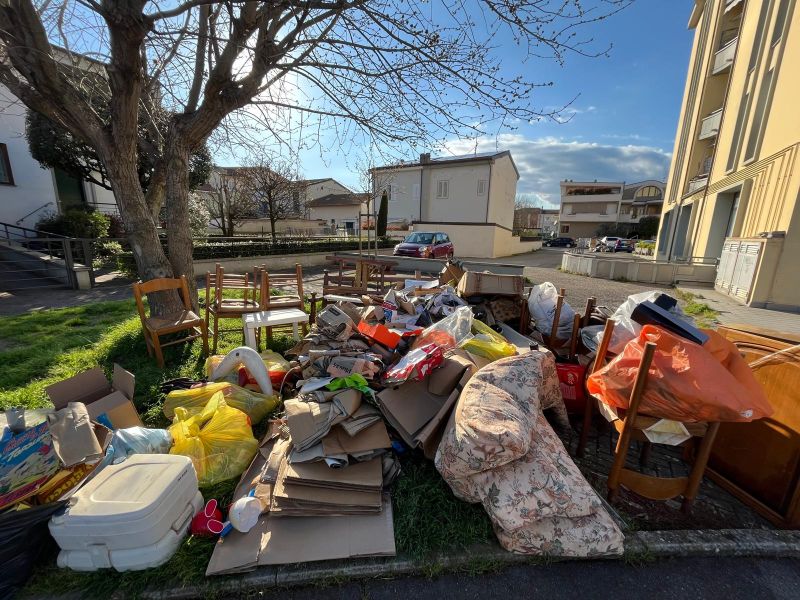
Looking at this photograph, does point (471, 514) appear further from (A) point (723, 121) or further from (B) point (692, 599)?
(A) point (723, 121)

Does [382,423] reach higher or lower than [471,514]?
higher

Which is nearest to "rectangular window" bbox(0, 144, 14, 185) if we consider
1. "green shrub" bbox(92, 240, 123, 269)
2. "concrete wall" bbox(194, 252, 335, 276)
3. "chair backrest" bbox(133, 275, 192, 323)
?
"green shrub" bbox(92, 240, 123, 269)

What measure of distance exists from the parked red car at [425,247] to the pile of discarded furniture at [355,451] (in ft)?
38.8

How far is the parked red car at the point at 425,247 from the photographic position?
1440cm

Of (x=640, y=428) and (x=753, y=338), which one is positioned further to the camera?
(x=753, y=338)

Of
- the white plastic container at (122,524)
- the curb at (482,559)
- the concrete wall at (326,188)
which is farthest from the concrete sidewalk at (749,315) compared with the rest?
the concrete wall at (326,188)

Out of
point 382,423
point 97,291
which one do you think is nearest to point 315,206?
point 97,291

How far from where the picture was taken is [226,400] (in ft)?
8.91

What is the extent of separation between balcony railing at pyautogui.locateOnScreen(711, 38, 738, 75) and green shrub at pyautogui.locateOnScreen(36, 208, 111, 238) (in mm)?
22745

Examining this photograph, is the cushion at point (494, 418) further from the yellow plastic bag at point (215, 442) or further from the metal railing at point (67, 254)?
the metal railing at point (67, 254)

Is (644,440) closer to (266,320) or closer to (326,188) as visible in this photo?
(266,320)

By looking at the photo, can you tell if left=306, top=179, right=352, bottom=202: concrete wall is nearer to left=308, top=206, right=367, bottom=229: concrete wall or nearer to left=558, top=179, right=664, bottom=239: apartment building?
left=308, top=206, right=367, bottom=229: concrete wall

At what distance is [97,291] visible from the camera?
7.77m

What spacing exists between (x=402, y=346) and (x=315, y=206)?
3240cm
